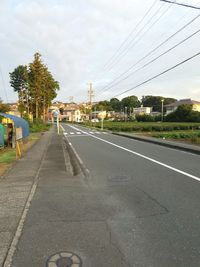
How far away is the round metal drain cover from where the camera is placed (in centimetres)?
425

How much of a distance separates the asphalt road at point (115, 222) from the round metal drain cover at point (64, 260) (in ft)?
0.17

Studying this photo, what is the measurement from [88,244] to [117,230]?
0.77 m

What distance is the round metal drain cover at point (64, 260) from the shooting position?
425cm

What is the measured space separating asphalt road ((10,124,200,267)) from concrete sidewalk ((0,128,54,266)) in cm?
Result: 21

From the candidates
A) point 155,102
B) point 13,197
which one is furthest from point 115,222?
point 155,102

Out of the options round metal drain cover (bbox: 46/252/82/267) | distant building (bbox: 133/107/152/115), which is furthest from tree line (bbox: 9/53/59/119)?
distant building (bbox: 133/107/152/115)

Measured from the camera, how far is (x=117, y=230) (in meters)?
5.52

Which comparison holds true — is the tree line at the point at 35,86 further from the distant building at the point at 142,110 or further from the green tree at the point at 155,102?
the green tree at the point at 155,102

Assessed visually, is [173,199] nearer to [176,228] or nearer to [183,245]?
[176,228]

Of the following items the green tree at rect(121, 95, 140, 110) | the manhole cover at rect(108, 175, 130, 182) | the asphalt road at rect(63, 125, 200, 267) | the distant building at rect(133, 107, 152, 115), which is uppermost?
the green tree at rect(121, 95, 140, 110)

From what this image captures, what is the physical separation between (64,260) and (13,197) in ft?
12.9

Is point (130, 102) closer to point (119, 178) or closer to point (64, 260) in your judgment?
point (119, 178)

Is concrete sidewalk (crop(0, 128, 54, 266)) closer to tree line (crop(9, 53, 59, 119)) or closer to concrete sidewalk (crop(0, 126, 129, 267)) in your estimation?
concrete sidewalk (crop(0, 126, 129, 267))

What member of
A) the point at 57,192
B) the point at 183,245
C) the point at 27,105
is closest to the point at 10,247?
the point at 183,245
